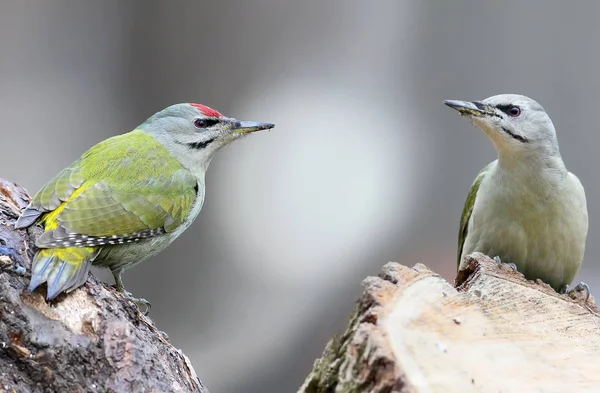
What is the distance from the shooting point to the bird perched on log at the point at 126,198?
235 centimetres

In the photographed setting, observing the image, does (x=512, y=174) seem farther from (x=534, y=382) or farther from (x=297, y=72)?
(x=297, y=72)

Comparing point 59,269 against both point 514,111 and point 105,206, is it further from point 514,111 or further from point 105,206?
point 514,111

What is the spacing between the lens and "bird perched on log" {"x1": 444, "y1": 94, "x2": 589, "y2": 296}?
3107 mm

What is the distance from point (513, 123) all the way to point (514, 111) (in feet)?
0.18

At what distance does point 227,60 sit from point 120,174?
2.66 m

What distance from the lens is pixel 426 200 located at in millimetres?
5754

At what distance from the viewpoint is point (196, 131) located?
317cm

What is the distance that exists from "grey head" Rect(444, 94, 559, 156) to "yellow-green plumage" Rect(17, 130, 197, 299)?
4.22ft

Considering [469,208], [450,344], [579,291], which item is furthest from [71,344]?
[469,208]

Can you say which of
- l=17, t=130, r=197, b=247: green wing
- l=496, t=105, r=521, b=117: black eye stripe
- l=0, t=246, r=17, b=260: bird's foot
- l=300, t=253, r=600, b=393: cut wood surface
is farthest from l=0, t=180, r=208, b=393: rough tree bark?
l=496, t=105, r=521, b=117: black eye stripe

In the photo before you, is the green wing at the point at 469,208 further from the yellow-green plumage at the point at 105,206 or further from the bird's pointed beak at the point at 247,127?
the yellow-green plumage at the point at 105,206

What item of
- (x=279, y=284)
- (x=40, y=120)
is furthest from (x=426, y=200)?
(x=40, y=120)

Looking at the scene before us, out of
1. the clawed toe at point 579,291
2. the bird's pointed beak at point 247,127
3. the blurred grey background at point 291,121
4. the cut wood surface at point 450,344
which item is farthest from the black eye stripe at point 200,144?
the blurred grey background at point 291,121

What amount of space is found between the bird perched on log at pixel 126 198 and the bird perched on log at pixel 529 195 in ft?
3.52
